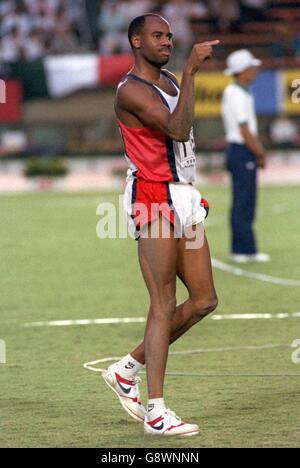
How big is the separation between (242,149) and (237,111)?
18.0 inches

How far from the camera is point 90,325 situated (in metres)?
12.1

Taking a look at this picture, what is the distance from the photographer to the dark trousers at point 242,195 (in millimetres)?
15977

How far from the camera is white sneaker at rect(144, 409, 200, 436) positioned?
25.3ft

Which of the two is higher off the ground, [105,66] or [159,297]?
[159,297]

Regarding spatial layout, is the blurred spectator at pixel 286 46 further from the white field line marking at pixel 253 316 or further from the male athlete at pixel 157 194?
the male athlete at pixel 157 194

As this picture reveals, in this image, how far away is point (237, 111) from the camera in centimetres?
1582

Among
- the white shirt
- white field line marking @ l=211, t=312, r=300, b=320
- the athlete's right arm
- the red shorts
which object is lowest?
white field line marking @ l=211, t=312, r=300, b=320

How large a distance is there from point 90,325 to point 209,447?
15.7ft

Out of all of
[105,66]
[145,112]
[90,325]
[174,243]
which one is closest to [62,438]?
[174,243]

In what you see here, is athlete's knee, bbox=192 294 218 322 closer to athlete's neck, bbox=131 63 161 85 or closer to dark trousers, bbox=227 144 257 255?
athlete's neck, bbox=131 63 161 85

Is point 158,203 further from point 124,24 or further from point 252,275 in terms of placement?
point 124,24

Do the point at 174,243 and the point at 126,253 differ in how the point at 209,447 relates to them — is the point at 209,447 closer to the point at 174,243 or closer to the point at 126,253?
the point at 174,243

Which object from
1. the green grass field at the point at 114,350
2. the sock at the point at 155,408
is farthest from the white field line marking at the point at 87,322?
the sock at the point at 155,408

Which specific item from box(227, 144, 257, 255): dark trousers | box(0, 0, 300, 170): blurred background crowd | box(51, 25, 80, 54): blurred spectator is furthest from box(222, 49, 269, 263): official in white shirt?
box(51, 25, 80, 54): blurred spectator
